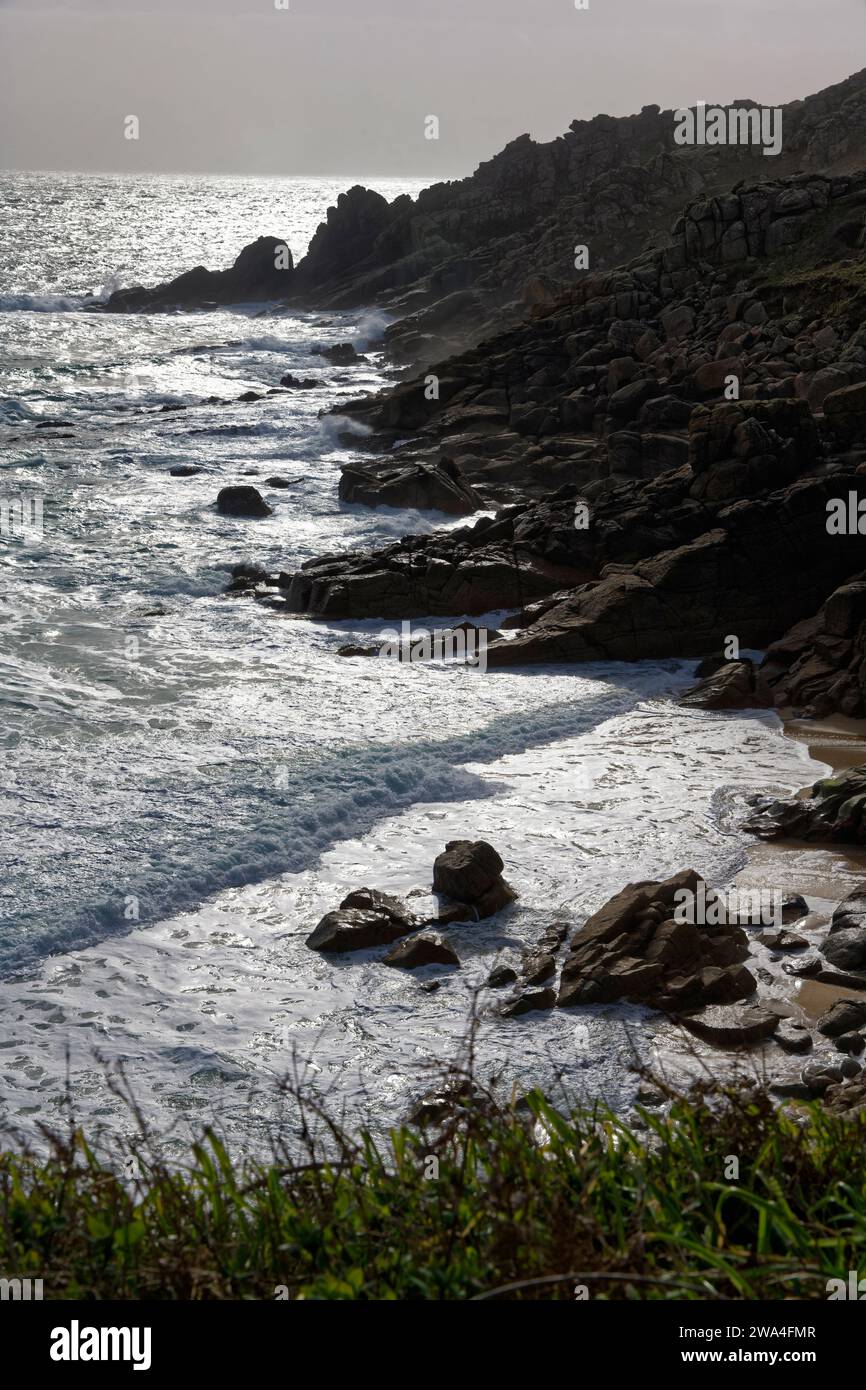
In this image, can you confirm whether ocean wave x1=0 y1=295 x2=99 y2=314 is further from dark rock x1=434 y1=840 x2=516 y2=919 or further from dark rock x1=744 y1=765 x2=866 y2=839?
dark rock x1=434 y1=840 x2=516 y2=919

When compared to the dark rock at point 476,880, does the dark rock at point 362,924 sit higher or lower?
lower

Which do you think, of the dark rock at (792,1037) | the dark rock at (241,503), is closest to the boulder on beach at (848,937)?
the dark rock at (792,1037)

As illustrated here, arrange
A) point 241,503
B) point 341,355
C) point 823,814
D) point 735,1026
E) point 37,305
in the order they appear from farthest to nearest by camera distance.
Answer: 1. point 37,305
2. point 341,355
3. point 241,503
4. point 823,814
5. point 735,1026

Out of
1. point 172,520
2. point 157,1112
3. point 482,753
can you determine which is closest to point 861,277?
point 172,520

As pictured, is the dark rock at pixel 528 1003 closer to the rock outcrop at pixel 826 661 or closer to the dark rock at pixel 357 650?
the rock outcrop at pixel 826 661

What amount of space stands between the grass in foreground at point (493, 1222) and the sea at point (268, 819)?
0.45m

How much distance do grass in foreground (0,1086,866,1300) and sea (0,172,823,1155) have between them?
45 centimetres

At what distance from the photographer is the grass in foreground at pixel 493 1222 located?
12.8 feet

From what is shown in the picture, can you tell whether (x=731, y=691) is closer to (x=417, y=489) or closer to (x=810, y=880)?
(x=810, y=880)

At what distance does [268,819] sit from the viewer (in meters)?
14.1

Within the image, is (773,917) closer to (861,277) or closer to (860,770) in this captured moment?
(860,770)

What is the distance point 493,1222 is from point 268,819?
402 inches

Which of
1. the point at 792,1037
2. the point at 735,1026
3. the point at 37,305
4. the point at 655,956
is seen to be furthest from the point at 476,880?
the point at 37,305

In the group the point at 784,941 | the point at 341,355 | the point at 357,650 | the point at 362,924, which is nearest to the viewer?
the point at 784,941
